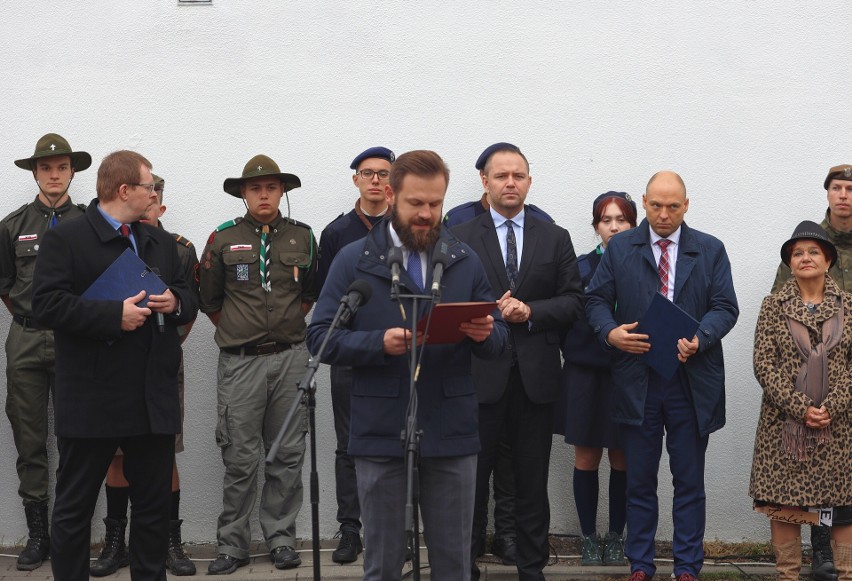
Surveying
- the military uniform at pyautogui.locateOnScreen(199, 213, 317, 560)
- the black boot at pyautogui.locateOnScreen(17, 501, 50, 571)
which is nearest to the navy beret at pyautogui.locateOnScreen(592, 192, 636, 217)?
the military uniform at pyautogui.locateOnScreen(199, 213, 317, 560)

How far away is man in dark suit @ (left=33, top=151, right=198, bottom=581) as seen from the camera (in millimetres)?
5578

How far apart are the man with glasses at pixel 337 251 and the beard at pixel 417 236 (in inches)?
95.6

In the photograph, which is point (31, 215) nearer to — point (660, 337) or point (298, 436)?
point (298, 436)

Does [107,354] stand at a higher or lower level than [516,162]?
lower

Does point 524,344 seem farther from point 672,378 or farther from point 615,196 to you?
point 615,196

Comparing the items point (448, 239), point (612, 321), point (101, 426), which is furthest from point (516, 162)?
point (101, 426)

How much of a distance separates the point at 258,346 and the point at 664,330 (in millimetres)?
2626

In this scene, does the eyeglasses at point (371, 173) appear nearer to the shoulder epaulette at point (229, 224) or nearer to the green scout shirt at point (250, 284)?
the green scout shirt at point (250, 284)

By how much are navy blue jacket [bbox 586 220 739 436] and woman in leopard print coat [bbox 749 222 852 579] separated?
11.3 inches

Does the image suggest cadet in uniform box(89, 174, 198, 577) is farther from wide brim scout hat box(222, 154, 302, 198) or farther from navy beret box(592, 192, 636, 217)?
navy beret box(592, 192, 636, 217)

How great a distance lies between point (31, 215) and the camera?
7.38 meters

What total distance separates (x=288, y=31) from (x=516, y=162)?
2.17 m

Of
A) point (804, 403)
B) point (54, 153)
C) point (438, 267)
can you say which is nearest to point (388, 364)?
point (438, 267)

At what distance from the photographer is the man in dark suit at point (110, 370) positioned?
5.58 metres
